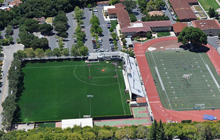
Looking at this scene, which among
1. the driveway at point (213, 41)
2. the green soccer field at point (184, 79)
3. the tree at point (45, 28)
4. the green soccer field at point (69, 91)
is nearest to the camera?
the green soccer field at point (69, 91)

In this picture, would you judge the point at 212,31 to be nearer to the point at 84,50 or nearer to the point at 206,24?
the point at 206,24

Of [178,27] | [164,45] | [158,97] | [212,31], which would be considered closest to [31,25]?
[164,45]

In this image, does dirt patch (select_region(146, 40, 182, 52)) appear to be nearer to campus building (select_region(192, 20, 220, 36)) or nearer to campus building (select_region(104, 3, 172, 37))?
campus building (select_region(104, 3, 172, 37))

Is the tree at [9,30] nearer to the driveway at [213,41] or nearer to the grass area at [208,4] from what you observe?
the driveway at [213,41]

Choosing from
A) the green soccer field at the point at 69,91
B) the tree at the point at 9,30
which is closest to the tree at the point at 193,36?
the green soccer field at the point at 69,91

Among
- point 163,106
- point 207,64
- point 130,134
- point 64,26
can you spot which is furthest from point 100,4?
point 130,134

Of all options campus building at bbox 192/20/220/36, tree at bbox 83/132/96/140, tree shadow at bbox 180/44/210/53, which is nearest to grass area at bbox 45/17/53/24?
tree shadow at bbox 180/44/210/53
